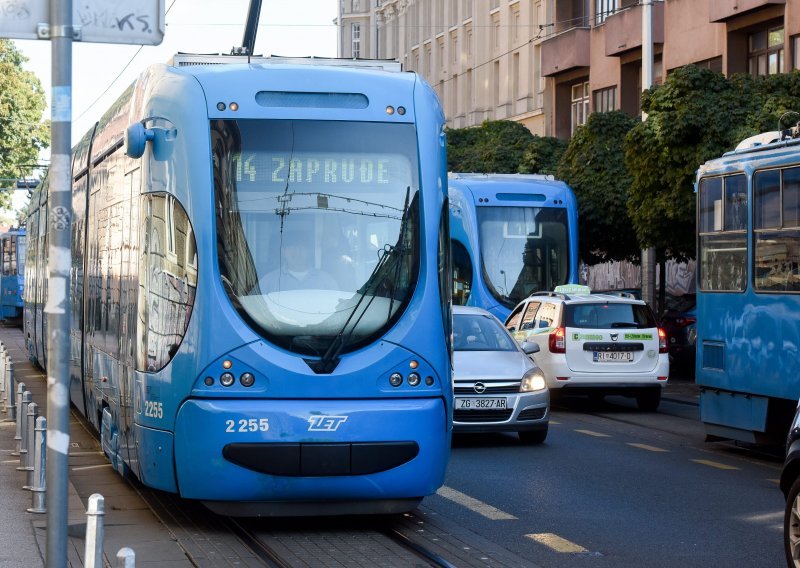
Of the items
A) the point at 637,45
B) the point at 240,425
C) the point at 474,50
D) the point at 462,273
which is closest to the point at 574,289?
the point at 462,273

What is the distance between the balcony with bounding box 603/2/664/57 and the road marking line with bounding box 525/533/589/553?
33194 mm

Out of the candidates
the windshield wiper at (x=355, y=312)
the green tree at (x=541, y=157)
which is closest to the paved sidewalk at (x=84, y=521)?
the windshield wiper at (x=355, y=312)

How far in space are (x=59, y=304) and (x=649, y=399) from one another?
53.4 feet

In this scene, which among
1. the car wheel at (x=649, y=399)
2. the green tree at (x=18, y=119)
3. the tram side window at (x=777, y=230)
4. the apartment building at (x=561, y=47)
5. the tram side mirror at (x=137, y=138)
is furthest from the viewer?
the green tree at (x=18, y=119)

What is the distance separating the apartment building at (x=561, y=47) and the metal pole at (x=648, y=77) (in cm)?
474

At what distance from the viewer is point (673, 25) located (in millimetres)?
Answer: 41344

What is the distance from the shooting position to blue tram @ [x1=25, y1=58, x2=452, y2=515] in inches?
387

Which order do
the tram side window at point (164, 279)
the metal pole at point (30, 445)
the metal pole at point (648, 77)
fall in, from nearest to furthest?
1. the tram side window at point (164, 279)
2. the metal pole at point (30, 445)
3. the metal pole at point (648, 77)

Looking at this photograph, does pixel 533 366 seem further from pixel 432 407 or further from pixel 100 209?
pixel 432 407

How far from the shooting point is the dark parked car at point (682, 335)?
95.5 feet

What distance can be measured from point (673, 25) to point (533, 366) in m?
26.6

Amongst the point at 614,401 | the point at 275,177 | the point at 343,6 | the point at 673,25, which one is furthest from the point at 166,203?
the point at 343,6

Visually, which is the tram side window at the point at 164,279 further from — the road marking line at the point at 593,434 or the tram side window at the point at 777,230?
the road marking line at the point at 593,434

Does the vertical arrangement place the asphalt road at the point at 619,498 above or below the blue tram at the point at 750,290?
below
